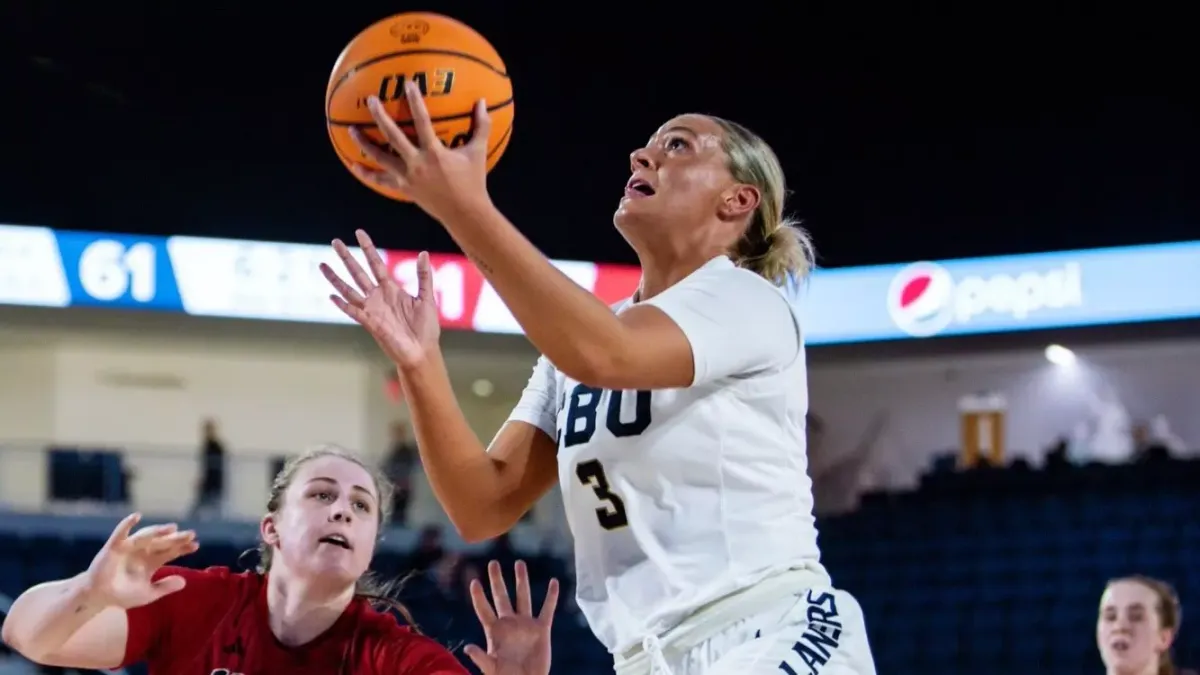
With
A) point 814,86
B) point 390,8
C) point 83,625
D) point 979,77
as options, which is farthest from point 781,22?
point 83,625

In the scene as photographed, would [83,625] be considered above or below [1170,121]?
below

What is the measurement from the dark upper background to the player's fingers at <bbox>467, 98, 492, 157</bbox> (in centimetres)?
1332

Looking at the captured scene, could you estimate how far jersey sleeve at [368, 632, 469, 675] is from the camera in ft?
10.6

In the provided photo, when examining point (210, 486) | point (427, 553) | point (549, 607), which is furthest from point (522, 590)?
point (210, 486)

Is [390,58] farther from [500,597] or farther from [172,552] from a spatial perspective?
[500,597]

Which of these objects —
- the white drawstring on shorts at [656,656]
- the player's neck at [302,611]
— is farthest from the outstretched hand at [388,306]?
the player's neck at [302,611]

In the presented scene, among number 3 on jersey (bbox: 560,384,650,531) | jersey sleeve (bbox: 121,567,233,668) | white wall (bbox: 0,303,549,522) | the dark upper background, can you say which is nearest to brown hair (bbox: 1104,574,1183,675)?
number 3 on jersey (bbox: 560,384,650,531)

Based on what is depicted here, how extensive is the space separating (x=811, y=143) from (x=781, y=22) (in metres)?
1.49

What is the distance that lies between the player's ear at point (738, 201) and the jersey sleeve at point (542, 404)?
49 centimetres

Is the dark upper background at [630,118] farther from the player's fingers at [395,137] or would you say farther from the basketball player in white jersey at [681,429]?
the player's fingers at [395,137]

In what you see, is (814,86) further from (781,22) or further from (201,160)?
(201,160)

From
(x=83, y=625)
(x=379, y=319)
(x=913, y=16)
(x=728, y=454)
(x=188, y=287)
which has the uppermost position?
(x=913, y=16)

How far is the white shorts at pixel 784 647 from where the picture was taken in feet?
8.36

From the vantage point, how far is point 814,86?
1720 cm
